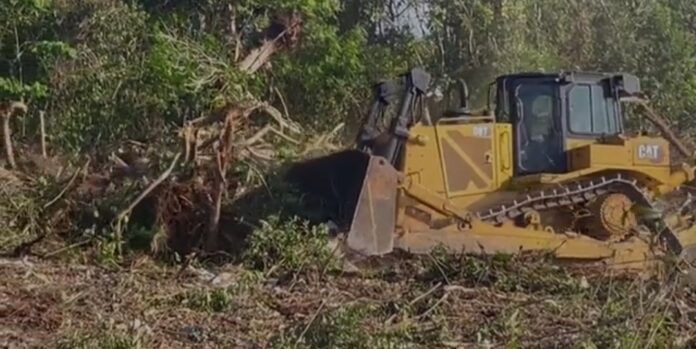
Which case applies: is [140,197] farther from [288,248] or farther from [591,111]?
[591,111]

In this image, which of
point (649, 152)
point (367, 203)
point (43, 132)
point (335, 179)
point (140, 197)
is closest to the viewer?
point (367, 203)

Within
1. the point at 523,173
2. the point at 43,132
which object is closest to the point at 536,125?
the point at 523,173

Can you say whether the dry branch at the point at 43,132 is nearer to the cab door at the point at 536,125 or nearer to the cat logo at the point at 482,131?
the cat logo at the point at 482,131

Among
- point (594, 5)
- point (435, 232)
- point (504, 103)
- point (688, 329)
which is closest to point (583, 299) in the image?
point (688, 329)

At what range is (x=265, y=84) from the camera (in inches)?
682

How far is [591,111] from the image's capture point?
11500mm

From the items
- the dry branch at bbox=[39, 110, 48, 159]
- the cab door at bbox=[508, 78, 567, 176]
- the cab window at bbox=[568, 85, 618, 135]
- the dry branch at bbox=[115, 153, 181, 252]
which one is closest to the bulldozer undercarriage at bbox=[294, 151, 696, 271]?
the cab door at bbox=[508, 78, 567, 176]

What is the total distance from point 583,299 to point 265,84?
10.00 meters

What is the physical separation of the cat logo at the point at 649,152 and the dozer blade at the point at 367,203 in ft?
8.39

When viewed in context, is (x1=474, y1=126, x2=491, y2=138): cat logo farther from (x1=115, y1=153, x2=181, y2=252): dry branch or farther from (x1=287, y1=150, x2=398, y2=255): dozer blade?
(x1=115, y1=153, x2=181, y2=252): dry branch

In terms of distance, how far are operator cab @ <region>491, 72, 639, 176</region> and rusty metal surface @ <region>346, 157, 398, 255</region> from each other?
67.8 inches

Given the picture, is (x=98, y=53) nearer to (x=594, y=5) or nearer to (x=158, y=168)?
(x=158, y=168)

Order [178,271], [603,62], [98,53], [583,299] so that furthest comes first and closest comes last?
1. [603,62]
2. [98,53]
3. [178,271]
4. [583,299]

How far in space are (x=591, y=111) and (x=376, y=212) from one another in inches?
106
